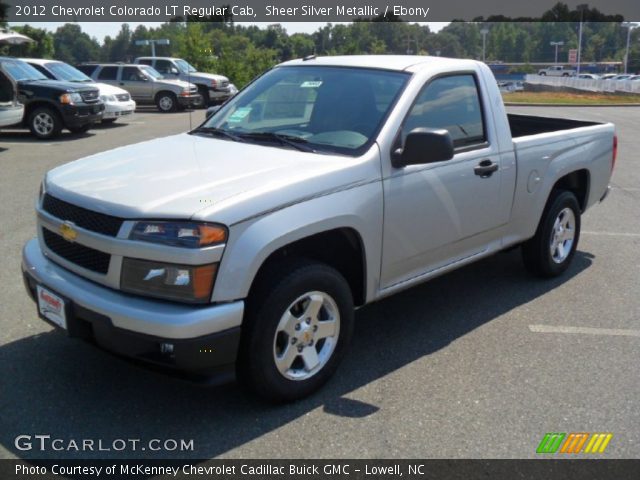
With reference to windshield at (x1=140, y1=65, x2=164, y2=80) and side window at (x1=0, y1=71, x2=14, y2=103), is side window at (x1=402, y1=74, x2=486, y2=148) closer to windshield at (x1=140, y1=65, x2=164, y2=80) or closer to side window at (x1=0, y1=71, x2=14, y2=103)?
side window at (x1=0, y1=71, x2=14, y2=103)

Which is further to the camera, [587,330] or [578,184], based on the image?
[578,184]

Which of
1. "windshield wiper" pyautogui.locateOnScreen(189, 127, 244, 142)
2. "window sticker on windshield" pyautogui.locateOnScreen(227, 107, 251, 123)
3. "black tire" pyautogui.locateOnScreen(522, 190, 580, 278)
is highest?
"window sticker on windshield" pyautogui.locateOnScreen(227, 107, 251, 123)

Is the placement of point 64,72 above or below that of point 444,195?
above

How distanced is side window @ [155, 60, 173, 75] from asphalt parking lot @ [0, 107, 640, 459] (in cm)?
2108

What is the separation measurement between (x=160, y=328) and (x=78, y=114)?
13.4 meters

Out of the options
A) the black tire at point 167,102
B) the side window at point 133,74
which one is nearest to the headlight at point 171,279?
the black tire at point 167,102

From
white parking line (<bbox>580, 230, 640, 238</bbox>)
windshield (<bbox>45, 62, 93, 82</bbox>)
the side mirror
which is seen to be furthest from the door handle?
windshield (<bbox>45, 62, 93, 82</bbox>)

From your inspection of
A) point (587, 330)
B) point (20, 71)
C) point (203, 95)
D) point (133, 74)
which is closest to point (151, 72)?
point (133, 74)

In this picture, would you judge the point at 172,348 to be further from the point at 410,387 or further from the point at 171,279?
the point at 410,387

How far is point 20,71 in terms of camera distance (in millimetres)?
15281

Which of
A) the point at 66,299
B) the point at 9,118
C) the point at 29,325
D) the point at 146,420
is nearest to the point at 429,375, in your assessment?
the point at 146,420

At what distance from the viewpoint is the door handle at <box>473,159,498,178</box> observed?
452 centimetres

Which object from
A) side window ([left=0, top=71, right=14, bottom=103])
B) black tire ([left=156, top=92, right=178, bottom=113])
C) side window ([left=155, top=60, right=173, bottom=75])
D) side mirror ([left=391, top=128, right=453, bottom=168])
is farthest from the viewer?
side window ([left=155, top=60, right=173, bottom=75])

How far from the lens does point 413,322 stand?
482cm
